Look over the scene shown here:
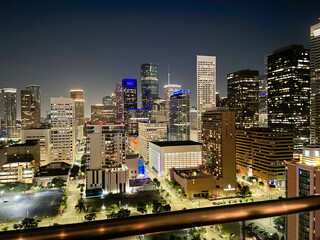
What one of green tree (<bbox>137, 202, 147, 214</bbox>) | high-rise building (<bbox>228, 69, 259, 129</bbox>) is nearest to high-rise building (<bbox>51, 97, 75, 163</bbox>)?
green tree (<bbox>137, 202, 147, 214</bbox>)

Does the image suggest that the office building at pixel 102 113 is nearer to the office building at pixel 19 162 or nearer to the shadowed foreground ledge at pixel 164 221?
the office building at pixel 19 162

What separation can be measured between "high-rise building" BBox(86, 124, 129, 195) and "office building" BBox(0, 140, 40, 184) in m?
7.61

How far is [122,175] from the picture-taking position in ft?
70.4

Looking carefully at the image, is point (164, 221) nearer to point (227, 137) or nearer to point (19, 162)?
point (227, 137)

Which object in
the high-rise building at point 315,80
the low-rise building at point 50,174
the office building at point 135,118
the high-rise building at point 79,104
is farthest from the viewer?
the high-rise building at point 79,104

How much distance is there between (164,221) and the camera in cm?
82

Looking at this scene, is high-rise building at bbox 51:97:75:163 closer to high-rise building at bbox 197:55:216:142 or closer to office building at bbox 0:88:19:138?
high-rise building at bbox 197:55:216:142

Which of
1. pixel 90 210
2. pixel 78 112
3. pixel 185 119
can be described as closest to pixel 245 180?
pixel 90 210

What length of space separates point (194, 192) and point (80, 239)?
68.8 ft

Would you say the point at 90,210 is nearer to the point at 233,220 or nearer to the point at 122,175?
the point at 122,175

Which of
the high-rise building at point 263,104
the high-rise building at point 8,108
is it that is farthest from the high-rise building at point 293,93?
the high-rise building at point 8,108

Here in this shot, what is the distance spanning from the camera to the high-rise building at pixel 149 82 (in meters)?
98.3

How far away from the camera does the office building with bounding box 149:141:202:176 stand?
29.7m

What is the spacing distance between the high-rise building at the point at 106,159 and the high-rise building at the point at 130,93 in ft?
228
